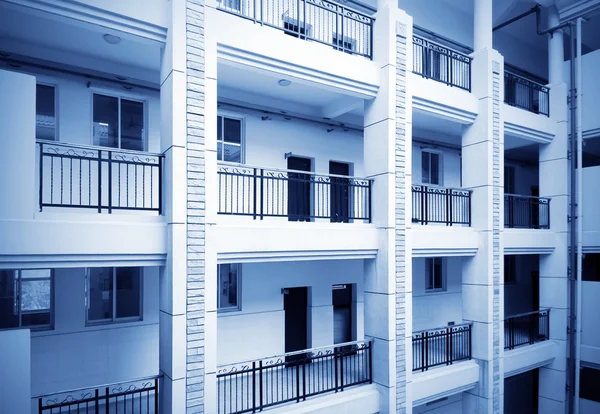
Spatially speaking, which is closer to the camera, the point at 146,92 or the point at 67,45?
the point at 67,45

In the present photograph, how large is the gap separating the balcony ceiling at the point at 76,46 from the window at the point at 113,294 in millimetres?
4590

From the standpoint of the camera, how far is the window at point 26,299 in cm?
835

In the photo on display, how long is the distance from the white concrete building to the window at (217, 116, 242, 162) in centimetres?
5

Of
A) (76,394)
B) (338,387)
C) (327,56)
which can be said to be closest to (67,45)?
(327,56)

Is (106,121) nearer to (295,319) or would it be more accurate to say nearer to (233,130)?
(233,130)

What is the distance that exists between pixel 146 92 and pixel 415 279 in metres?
10.8

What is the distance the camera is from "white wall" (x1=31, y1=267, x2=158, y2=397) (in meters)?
8.34

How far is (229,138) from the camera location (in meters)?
11.1

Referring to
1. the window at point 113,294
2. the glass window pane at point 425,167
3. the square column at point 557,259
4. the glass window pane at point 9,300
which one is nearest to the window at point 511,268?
the square column at point 557,259

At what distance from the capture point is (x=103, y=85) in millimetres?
9164

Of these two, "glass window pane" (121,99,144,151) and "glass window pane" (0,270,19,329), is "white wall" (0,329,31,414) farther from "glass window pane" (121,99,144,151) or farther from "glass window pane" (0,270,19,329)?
"glass window pane" (121,99,144,151)

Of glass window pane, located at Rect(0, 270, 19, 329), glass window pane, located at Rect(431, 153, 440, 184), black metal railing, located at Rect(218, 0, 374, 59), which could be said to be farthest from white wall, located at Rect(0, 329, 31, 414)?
glass window pane, located at Rect(431, 153, 440, 184)

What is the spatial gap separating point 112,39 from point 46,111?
2.32 m

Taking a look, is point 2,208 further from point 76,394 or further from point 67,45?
point 76,394
